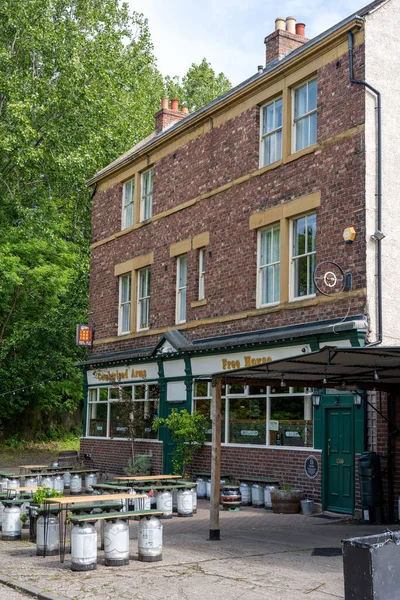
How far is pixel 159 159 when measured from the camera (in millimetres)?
23312

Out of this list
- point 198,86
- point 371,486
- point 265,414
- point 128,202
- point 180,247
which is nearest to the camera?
point 371,486

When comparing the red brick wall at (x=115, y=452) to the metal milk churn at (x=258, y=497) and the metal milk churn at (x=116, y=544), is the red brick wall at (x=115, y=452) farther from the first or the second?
the metal milk churn at (x=116, y=544)

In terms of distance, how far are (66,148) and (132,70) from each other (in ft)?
22.8

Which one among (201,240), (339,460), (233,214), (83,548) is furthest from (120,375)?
(83,548)

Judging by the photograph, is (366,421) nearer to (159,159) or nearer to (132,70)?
(159,159)

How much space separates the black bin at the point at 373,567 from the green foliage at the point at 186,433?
521 inches

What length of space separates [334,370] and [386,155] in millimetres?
5275

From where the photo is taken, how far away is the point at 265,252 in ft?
60.8

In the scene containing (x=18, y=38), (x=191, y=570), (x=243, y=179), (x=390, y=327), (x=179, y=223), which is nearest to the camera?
(x=191, y=570)

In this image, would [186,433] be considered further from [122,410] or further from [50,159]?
[50,159]

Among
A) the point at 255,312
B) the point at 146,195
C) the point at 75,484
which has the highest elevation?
the point at 146,195

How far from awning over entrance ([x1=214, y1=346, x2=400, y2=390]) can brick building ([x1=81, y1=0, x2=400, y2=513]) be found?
3.68 feet

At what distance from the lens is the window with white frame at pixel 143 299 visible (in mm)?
23641

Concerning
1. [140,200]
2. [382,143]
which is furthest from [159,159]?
[382,143]
